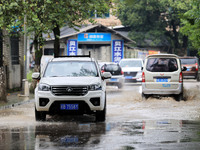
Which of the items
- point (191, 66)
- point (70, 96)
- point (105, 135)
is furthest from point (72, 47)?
point (105, 135)

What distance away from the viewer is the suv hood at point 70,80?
37.8 feet

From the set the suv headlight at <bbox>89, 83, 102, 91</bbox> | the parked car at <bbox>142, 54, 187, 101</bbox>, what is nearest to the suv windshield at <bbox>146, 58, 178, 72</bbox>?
the parked car at <bbox>142, 54, 187, 101</bbox>

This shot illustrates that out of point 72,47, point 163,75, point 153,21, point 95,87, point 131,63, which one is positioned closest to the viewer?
point 95,87

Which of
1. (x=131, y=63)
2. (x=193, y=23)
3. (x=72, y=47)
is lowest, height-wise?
(x=131, y=63)

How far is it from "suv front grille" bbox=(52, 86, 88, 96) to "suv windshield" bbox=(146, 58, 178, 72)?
680cm

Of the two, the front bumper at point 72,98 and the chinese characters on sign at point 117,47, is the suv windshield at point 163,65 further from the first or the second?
the chinese characters on sign at point 117,47

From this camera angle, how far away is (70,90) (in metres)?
11.4

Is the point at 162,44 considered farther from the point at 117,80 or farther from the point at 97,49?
the point at 117,80

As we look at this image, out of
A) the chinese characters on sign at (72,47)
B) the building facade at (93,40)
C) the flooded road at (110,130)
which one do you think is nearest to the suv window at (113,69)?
the flooded road at (110,130)

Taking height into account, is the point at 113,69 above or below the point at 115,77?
above

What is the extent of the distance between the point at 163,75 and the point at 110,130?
7.84m

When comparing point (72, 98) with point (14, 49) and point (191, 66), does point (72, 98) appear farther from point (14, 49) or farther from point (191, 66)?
point (191, 66)

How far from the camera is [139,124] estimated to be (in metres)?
11.3

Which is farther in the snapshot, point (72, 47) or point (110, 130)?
point (72, 47)
